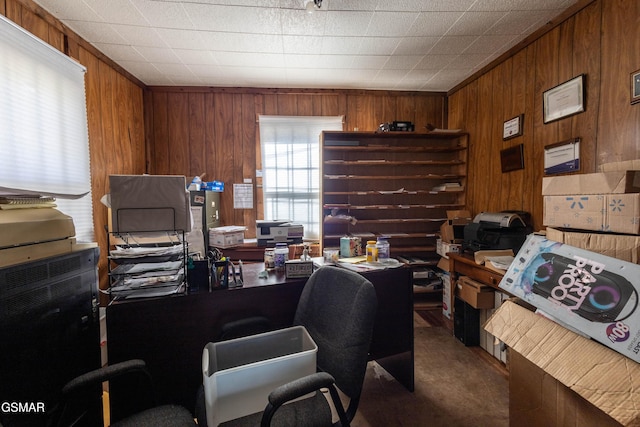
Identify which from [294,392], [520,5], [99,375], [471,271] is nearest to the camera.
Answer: [294,392]

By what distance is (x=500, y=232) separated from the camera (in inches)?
99.8

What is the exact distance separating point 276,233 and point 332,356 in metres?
2.19

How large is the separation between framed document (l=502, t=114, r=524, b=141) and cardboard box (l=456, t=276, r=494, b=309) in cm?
143

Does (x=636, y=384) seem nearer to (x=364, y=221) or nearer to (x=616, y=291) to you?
(x=616, y=291)

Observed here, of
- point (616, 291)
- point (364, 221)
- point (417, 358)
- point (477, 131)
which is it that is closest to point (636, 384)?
point (616, 291)

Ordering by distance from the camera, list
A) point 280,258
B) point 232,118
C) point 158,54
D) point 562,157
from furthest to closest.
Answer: point 232,118 → point 158,54 → point 562,157 → point 280,258

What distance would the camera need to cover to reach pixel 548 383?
3.68ft

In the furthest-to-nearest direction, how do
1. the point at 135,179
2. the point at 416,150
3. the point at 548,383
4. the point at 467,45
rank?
the point at 416,150, the point at 467,45, the point at 135,179, the point at 548,383

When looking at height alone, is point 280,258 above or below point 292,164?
below

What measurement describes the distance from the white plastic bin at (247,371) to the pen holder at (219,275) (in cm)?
33

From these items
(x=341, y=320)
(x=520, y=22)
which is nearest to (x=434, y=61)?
(x=520, y=22)

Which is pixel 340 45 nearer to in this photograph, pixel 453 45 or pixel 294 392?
pixel 453 45

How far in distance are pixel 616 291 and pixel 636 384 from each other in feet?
0.93

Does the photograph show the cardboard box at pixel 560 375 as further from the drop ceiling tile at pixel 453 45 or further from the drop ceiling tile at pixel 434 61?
the drop ceiling tile at pixel 434 61
